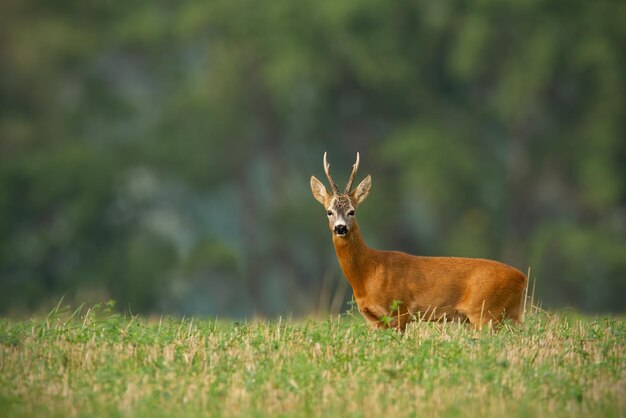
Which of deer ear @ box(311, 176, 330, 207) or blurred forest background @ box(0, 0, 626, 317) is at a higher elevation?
blurred forest background @ box(0, 0, 626, 317)

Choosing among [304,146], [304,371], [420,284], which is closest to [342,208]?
[420,284]

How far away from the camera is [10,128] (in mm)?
31312

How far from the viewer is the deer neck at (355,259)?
1088cm

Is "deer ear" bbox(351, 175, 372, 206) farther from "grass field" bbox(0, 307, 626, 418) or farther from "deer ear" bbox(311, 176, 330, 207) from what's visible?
"grass field" bbox(0, 307, 626, 418)

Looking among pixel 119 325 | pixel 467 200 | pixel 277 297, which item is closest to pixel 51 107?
pixel 277 297

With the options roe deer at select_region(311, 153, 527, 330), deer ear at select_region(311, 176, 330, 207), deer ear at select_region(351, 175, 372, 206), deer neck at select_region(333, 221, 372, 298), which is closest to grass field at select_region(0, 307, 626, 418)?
roe deer at select_region(311, 153, 527, 330)

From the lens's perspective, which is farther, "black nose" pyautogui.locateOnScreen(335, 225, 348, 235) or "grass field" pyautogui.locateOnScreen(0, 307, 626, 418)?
"black nose" pyautogui.locateOnScreen(335, 225, 348, 235)

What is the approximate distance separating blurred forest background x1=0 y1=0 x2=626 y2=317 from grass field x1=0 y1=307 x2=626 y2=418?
18.5m

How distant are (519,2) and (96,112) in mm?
10982

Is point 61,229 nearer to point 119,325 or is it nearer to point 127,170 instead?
point 127,170

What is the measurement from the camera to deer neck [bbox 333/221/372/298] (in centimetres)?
1088

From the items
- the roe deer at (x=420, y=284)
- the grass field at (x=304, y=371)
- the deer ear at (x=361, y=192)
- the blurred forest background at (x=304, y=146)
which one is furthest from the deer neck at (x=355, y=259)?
the blurred forest background at (x=304, y=146)

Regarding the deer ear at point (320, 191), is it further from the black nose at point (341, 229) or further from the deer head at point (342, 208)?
the black nose at point (341, 229)

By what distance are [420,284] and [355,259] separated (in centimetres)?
59
